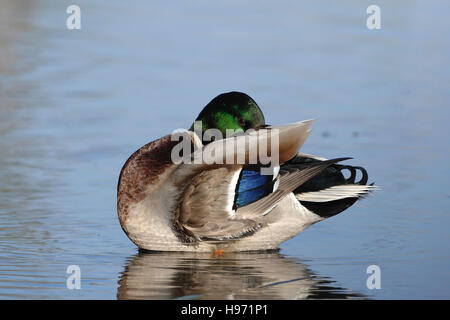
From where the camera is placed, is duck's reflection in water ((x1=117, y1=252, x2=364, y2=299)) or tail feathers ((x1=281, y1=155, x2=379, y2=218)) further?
tail feathers ((x1=281, y1=155, x2=379, y2=218))

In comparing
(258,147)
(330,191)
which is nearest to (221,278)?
(258,147)

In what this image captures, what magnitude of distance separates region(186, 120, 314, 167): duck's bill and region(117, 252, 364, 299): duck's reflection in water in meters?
0.57

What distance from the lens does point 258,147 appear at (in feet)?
17.8

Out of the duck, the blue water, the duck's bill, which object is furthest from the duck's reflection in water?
the duck's bill

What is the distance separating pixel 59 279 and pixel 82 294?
1.07 ft

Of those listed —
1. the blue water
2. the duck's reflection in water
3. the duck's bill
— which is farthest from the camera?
the duck's bill

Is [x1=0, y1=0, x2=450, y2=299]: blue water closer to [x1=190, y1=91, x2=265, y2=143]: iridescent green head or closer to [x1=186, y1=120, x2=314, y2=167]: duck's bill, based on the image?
[x1=186, y1=120, x2=314, y2=167]: duck's bill

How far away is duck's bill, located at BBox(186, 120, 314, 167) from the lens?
5.38 m

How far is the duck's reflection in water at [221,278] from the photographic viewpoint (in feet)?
15.5

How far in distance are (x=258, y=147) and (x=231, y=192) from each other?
0.97ft

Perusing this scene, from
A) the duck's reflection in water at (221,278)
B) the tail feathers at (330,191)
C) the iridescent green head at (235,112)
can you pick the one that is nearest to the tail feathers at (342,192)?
the tail feathers at (330,191)

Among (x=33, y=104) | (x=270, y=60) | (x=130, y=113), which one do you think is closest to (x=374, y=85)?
(x=270, y=60)

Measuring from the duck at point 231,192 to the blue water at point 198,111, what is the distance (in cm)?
15

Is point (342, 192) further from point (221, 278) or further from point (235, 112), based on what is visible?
point (221, 278)
